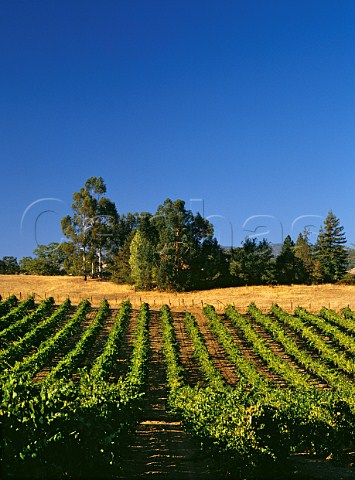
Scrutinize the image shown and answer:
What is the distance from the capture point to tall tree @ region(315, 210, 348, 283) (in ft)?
255

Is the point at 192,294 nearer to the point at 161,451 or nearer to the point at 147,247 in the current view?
the point at 147,247

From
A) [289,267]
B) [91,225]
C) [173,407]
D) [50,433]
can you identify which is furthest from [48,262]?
[50,433]

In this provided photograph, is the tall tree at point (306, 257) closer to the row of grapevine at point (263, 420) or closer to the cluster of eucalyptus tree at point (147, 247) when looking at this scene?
the cluster of eucalyptus tree at point (147, 247)

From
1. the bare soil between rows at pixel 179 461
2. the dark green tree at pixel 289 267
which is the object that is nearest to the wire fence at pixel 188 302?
the dark green tree at pixel 289 267

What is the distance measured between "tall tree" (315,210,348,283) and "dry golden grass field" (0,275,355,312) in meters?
7.31

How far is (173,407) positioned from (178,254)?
50.1 metres

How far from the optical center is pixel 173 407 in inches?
856

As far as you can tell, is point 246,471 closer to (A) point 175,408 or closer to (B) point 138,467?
(B) point 138,467

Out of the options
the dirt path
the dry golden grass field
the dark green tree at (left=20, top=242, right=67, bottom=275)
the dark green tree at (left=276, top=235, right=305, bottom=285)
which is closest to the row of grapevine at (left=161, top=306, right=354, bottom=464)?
the dirt path

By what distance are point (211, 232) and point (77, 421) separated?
6626cm

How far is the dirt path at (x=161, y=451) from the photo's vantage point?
15234 mm

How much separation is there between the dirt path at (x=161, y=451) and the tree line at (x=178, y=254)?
140 ft

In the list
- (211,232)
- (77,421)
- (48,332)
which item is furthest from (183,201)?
(77,421)

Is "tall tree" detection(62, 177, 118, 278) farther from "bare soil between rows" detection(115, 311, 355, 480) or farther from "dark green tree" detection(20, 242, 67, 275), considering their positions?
"bare soil between rows" detection(115, 311, 355, 480)
